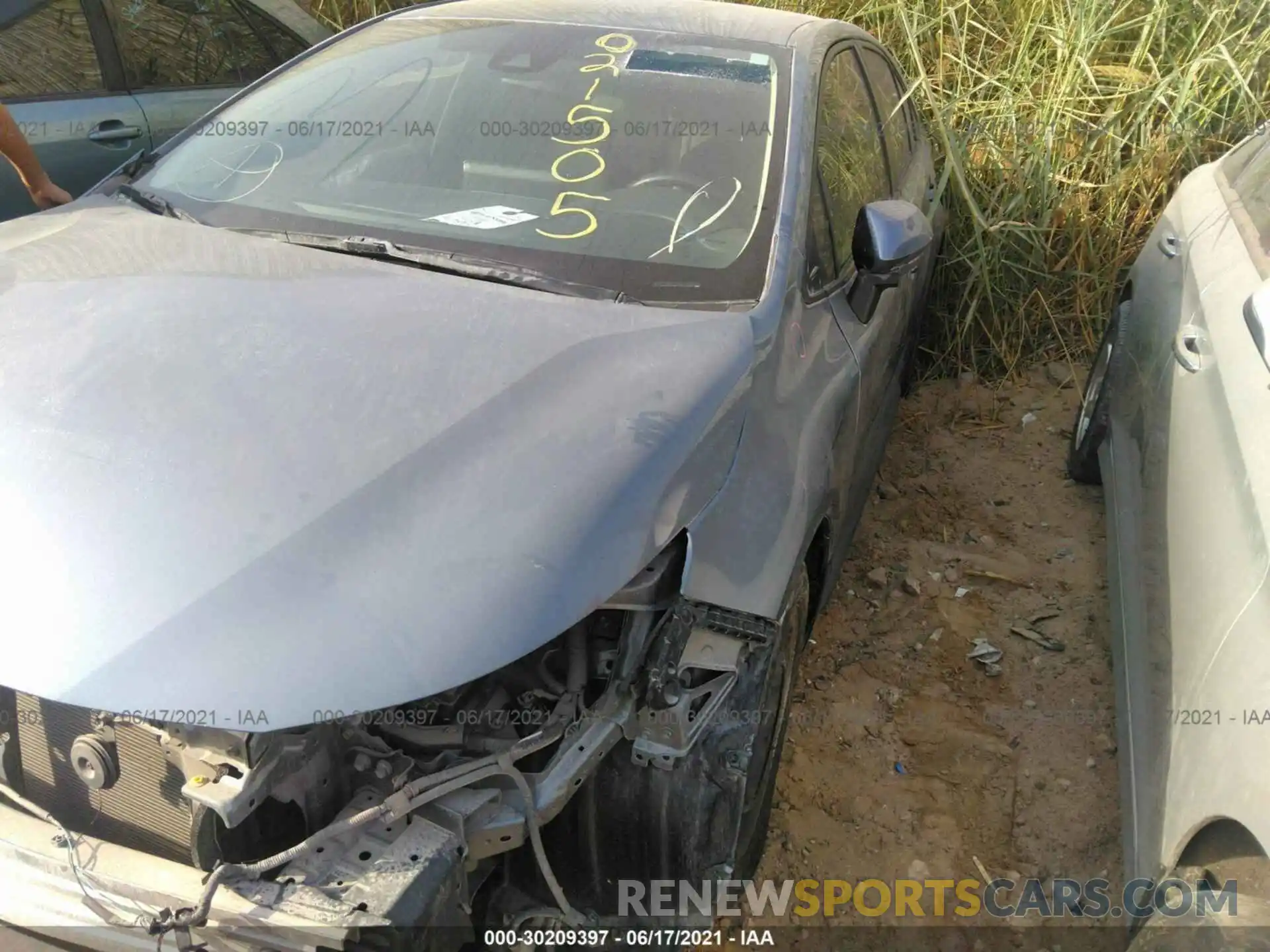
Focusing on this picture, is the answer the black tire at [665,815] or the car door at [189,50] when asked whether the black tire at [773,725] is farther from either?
the car door at [189,50]

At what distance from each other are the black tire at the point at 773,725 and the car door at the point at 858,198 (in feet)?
2.07

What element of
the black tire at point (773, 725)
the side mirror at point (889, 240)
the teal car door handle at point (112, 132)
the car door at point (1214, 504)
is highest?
the teal car door handle at point (112, 132)

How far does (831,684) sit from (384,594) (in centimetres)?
173

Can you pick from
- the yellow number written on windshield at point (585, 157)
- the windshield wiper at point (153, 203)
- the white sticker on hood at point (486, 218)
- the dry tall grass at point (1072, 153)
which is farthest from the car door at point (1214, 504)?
the windshield wiper at point (153, 203)

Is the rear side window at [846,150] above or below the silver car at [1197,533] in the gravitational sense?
above

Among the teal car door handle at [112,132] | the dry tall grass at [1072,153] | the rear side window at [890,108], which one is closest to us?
the rear side window at [890,108]

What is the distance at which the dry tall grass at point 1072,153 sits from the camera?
4375 mm

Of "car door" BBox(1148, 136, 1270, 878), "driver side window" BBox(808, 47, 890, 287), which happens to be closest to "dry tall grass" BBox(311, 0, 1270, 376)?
"driver side window" BBox(808, 47, 890, 287)

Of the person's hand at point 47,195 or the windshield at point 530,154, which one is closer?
the windshield at point 530,154

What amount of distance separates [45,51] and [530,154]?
7.11 ft

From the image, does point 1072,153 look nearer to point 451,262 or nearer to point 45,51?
point 451,262

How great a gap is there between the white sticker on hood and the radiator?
1.26 meters

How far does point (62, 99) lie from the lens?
3.45m

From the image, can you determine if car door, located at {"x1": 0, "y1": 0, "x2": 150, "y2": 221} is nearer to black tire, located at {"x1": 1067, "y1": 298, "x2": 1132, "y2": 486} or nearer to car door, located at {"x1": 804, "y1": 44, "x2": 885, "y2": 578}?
car door, located at {"x1": 804, "y1": 44, "x2": 885, "y2": 578}
